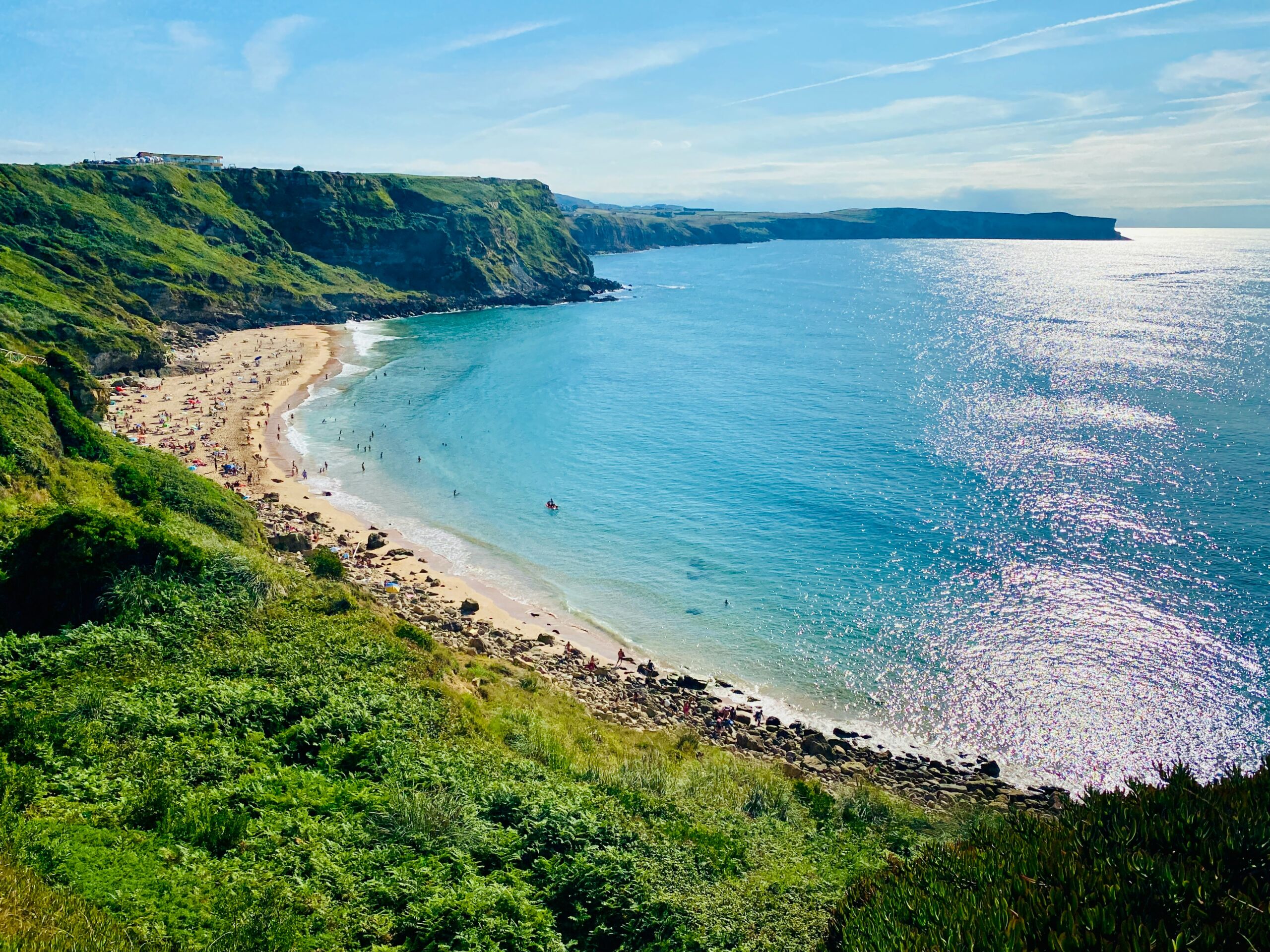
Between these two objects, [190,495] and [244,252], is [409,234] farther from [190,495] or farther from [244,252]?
[190,495]

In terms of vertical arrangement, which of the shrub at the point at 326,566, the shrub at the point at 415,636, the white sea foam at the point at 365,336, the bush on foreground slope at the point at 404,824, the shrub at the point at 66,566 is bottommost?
the shrub at the point at 415,636

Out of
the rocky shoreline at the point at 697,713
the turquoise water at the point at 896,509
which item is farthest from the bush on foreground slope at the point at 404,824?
the turquoise water at the point at 896,509

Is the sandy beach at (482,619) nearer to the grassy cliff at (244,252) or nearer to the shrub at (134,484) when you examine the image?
the shrub at (134,484)

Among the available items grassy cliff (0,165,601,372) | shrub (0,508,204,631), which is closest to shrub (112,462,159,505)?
shrub (0,508,204,631)

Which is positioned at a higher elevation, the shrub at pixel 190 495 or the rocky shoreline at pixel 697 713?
the shrub at pixel 190 495

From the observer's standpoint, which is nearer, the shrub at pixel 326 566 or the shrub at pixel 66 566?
the shrub at pixel 66 566

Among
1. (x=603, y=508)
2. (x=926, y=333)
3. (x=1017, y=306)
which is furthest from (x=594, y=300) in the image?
(x=603, y=508)
